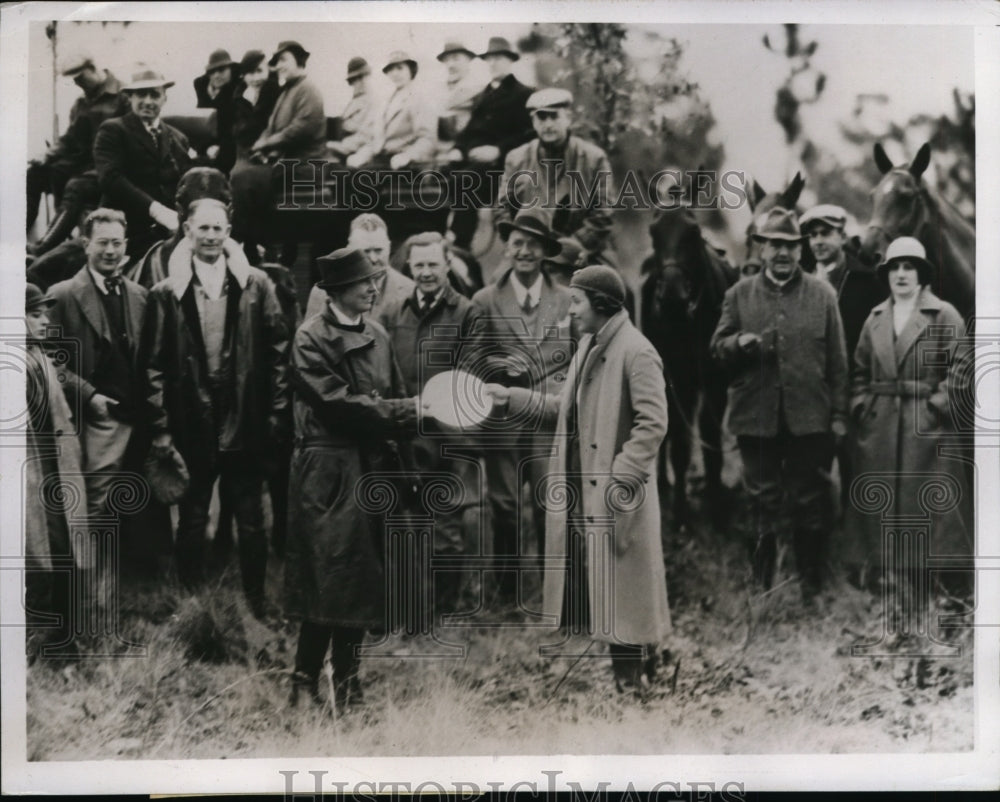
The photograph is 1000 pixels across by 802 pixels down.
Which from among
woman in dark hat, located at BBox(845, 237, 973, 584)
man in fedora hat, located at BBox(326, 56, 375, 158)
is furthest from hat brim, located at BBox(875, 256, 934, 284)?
man in fedora hat, located at BBox(326, 56, 375, 158)

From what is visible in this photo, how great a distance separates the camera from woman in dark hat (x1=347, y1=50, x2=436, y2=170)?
4.80 metres

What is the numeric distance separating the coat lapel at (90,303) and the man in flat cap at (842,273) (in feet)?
10.3

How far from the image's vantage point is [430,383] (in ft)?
15.7

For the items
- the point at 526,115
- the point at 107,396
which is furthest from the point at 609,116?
the point at 107,396

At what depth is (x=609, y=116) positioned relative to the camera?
485 centimetres

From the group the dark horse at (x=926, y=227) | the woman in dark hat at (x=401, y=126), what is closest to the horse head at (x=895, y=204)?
the dark horse at (x=926, y=227)

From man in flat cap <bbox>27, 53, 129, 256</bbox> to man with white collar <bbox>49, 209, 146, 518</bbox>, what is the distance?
97 mm

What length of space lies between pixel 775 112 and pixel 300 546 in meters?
2.85

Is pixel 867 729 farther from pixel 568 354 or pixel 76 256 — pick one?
pixel 76 256

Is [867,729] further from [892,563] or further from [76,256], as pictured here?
[76,256]

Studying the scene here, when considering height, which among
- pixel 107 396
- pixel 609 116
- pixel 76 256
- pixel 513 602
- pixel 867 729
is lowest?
pixel 867 729

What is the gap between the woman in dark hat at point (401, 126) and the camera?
4.80 meters

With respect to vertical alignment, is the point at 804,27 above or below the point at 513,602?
above

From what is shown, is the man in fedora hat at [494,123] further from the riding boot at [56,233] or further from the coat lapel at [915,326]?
the coat lapel at [915,326]
